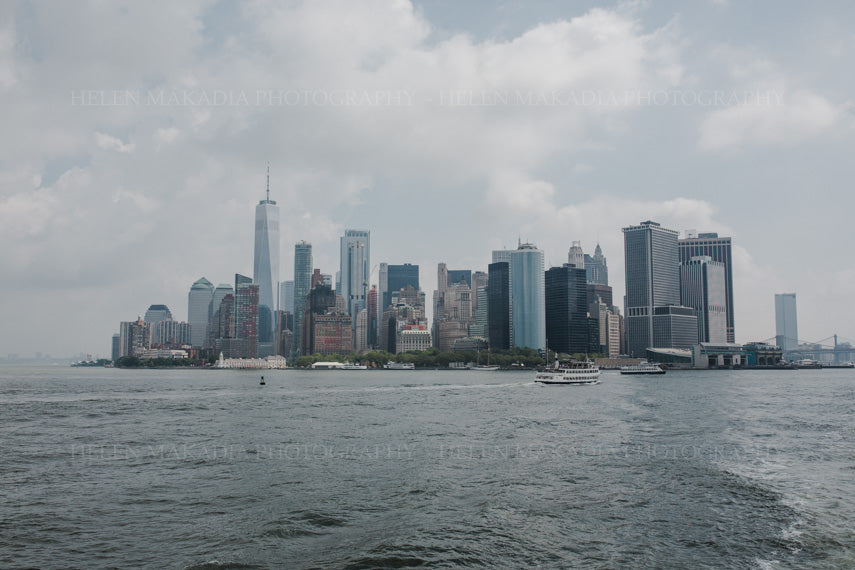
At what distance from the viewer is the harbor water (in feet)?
84.2

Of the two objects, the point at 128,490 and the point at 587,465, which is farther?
the point at 587,465

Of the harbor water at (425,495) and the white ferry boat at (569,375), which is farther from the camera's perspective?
the white ferry boat at (569,375)

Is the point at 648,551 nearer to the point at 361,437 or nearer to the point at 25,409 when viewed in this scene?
the point at 361,437

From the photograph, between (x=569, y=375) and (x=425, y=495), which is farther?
(x=569, y=375)

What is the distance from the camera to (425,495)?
34.4m

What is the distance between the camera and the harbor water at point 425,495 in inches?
1010

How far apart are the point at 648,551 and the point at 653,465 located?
18115mm

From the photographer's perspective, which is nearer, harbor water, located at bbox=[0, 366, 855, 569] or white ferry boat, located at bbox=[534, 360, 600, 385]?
harbor water, located at bbox=[0, 366, 855, 569]

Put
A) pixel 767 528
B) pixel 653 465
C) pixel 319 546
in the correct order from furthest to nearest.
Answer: pixel 653 465
pixel 767 528
pixel 319 546

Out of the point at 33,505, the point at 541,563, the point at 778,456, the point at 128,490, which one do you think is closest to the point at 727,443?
the point at 778,456

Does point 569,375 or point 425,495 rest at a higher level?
point 425,495

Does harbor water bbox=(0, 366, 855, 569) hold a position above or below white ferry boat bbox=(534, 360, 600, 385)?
above

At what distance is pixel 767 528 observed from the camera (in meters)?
29.0

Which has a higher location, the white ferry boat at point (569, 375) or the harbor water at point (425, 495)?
the harbor water at point (425, 495)
